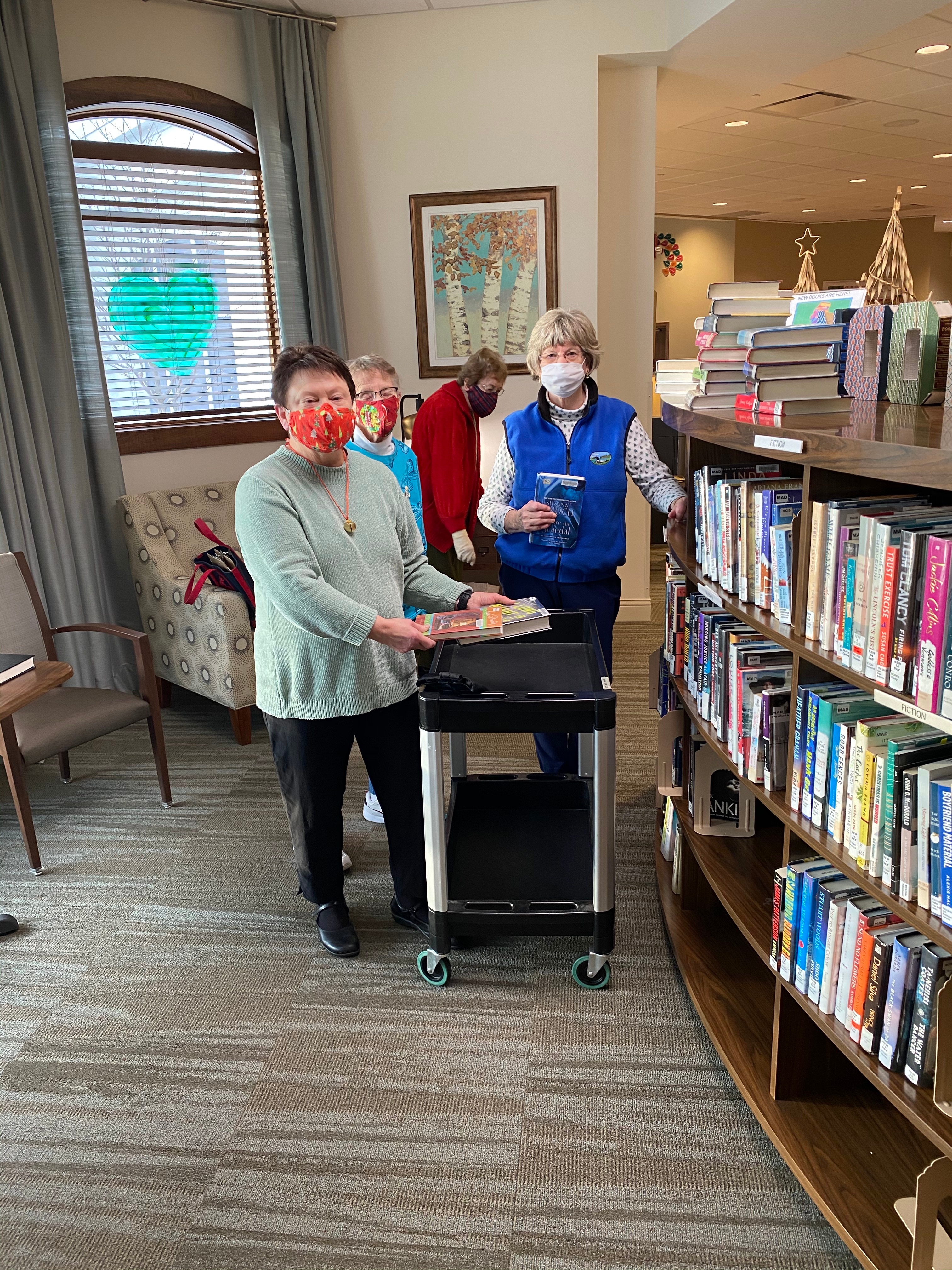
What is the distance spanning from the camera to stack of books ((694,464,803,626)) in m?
1.74

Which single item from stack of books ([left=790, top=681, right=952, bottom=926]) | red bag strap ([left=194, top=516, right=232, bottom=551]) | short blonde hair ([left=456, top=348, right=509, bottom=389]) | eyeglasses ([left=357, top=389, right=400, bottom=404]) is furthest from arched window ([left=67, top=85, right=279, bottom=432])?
stack of books ([left=790, top=681, right=952, bottom=926])

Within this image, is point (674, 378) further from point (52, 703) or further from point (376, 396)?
point (52, 703)

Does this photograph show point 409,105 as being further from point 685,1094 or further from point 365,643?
point 685,1094

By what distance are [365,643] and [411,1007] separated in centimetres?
91

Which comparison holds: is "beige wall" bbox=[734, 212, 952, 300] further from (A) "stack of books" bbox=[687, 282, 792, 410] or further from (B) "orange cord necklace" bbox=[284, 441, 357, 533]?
(B) "orange cord necklace" bbox=[284, 441, 357, 533]

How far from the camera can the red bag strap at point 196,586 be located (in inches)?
150

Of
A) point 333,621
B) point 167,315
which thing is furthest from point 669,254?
point 333,621

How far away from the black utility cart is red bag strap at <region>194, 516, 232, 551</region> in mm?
1838

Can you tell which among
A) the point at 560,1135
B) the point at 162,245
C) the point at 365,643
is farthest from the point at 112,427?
the point at 560,1135

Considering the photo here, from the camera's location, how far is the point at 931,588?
4.12ft

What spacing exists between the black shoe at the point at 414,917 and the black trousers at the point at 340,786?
0.05 feet

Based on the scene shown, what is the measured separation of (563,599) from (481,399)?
1361 millimetres

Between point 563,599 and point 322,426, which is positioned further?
point 563,599

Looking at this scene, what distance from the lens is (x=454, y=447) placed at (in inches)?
148
